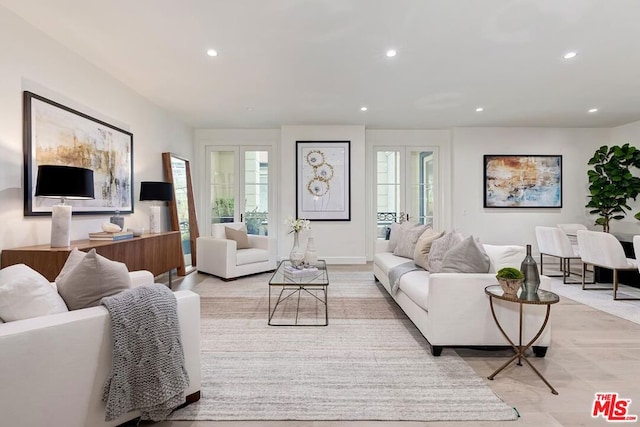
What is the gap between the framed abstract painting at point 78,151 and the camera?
2652 mm

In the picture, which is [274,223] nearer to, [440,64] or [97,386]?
[440,64]

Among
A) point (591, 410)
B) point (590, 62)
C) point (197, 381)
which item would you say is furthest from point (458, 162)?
point (197, 381)

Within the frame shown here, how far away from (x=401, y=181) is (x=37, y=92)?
5586mm

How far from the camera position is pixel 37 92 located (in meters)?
2.71

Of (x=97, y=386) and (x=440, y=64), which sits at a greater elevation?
(x=440, y=64)

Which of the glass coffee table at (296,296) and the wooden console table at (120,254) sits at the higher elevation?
the wooden console table at (120,254)

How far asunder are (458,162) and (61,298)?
6.30 m

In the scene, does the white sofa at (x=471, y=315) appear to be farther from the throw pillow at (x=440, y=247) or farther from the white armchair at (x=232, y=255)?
the white armchair at (x=232, y=255)

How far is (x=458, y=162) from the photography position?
6.09 meters

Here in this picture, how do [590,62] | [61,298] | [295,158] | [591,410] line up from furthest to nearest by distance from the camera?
[295,158], [590,62], [591,410], [61,298]

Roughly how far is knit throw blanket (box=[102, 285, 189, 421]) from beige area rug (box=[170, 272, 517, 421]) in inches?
11.8

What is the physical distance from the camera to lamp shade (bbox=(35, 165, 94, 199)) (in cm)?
246

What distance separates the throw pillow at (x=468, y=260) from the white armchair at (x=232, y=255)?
3.10 meters

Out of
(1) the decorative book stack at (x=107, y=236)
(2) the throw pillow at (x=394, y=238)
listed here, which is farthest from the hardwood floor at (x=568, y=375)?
(1) the decorative book stack at (x=107, y=236)
